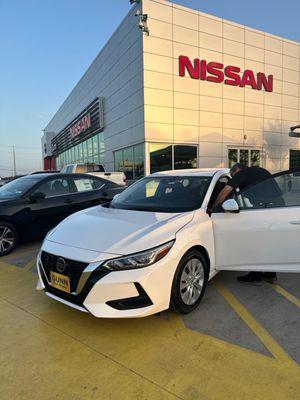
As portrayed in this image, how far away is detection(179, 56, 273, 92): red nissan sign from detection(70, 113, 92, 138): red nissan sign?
449 inches

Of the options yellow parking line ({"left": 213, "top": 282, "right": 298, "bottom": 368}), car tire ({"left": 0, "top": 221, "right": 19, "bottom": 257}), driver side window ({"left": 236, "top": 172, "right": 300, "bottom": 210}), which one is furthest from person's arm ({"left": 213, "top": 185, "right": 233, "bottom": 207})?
car tire ({"left": 0, "top": 221, "right": 19, "bottom": 257})

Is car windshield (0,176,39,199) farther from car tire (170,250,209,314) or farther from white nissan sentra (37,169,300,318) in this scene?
car tire (170,250,209,314)

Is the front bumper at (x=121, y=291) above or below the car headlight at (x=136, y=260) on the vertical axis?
below

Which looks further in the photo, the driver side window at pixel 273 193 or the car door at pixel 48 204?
the car door at pixel 48 204

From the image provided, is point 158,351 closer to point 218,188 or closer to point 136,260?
point 136,260

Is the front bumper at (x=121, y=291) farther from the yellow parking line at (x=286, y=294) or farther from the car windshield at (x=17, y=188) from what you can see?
the car windshield at (x=17, y=188)

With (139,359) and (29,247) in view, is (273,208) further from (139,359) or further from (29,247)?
(29,247)

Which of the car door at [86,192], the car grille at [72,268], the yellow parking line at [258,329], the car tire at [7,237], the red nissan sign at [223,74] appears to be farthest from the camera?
the red nissan sign at [223,74]

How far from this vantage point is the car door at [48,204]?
6.42 m

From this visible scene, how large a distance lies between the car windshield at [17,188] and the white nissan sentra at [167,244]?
9.31 feet

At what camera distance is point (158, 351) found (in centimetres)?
287

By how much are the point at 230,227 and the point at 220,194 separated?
0.49 meters

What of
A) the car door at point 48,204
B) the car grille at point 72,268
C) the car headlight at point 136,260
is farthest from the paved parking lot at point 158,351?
the car door at point 48,204

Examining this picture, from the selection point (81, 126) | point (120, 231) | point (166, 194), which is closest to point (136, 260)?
point (120, 231)
